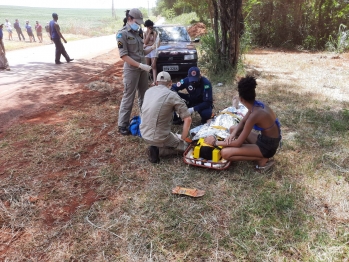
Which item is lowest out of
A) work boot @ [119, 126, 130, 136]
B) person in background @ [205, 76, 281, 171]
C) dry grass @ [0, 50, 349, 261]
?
dry grass @ [0, 50, 349, 261]

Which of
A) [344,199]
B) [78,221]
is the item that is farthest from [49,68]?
[344,199]

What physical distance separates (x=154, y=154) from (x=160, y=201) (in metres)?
0.82

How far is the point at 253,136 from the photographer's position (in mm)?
3338

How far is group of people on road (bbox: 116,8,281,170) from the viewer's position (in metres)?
2.89

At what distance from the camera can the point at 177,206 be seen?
104 inches

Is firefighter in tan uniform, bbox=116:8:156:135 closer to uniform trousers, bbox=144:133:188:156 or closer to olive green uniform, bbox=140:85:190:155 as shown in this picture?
olive green uniform, bbox=140:85:190:155

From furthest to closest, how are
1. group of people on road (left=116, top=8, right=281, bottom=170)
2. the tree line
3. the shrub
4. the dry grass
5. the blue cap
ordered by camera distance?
the tree line < the shrub < the blue cap < group of people on road (left=116, top=8, right=281, bottom=170) < the dry grass

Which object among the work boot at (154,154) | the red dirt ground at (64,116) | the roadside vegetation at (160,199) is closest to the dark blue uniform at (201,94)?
the roadside vegetation at (160,199)

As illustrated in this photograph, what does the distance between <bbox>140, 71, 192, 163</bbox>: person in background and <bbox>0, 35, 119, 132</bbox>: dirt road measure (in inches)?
123

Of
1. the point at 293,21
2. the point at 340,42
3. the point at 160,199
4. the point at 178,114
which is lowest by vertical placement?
the point at 160,199

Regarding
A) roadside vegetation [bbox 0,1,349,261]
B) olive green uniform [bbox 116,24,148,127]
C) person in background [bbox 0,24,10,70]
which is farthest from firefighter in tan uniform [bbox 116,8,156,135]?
person in background [bbox 0,24,10,70]

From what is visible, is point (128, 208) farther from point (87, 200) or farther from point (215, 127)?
point (215, 127)

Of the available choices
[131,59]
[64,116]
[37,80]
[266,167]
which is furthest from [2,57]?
[266,167]

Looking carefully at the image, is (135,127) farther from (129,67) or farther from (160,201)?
(160,201)
